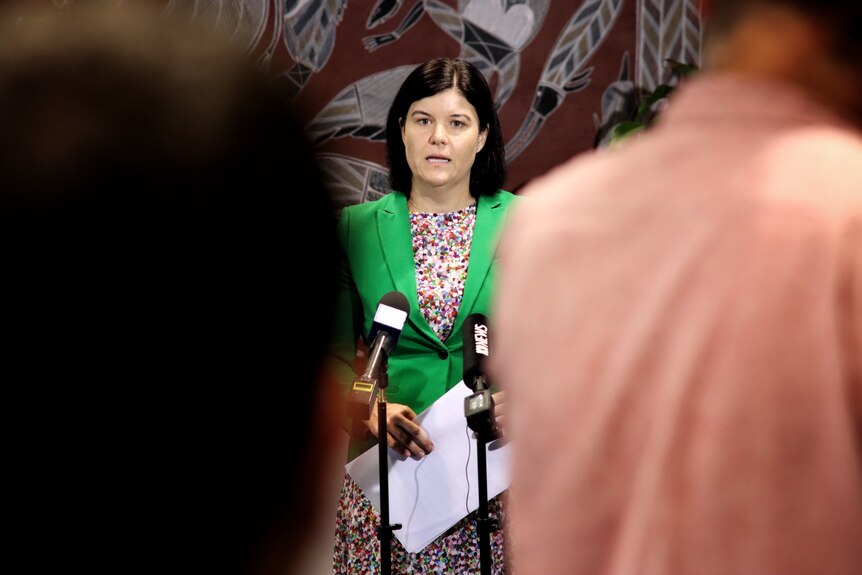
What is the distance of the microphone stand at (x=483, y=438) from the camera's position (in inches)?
83.0

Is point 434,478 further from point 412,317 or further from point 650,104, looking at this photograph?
point 650,104

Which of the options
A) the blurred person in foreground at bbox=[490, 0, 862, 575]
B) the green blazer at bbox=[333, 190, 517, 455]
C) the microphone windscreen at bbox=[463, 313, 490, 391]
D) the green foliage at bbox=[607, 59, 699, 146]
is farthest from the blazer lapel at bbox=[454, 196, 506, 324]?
the blurred person in foreground at bbox=[490, 0, 862, 575]

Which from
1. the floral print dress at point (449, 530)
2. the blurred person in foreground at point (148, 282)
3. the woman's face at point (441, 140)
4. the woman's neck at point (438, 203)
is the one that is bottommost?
the floral print dress at point (449, 530)

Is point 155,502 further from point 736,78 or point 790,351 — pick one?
point 736,78

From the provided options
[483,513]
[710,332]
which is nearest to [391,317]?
[483,513]

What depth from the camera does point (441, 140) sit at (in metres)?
2.75

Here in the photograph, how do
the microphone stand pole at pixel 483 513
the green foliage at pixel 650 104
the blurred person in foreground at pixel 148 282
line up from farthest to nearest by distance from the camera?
the green foliage at pixel 650 104
the microphone stand pole at pixel 483 513
the blurred person in foreground at pixel 148 282

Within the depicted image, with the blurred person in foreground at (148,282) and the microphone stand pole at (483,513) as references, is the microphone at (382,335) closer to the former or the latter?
the microphone stand pole at (483,513)

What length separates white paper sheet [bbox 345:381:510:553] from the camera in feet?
8.07

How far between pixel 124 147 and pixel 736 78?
0.59m

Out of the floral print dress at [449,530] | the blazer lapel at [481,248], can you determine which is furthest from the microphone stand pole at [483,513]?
the blazer lapel at [481,248]

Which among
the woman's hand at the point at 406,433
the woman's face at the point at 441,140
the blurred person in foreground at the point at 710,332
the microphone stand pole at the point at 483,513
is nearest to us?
the blurred person in foreground at the point at 710,332

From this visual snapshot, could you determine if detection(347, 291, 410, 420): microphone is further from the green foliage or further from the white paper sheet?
the green foliage

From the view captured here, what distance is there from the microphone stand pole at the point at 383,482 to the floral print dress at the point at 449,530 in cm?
15
